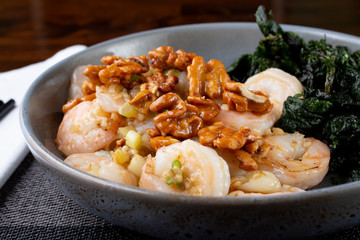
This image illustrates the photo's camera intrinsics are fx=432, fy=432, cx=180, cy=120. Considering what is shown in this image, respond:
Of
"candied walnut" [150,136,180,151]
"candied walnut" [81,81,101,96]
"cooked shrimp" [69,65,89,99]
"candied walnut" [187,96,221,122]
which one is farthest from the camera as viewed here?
"cooked shrimp" [69,65,89,99]

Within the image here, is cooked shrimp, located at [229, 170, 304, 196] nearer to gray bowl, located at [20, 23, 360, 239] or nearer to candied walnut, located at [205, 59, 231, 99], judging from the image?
gray bowl, located at [20, 23, 360, 239]

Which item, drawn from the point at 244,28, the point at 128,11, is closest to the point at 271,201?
the point at 244,28

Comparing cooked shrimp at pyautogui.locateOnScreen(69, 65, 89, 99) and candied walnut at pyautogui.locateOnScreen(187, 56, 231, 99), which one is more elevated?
Result: candied walnut at pyautogui.locateOnScreen(187, 56, 231, 99)

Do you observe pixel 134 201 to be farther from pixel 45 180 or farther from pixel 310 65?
pixel 310 65

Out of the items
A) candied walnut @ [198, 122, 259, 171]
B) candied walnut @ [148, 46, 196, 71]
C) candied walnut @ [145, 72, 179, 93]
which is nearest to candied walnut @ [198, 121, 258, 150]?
candied walnut @ [198, 122, 259, 171]

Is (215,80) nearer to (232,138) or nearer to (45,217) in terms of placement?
(232,138)

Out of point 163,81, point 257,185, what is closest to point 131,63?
point 163,81

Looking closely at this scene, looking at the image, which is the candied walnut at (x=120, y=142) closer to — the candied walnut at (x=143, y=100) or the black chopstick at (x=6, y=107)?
the candied walnut at (x=143, y=100)
